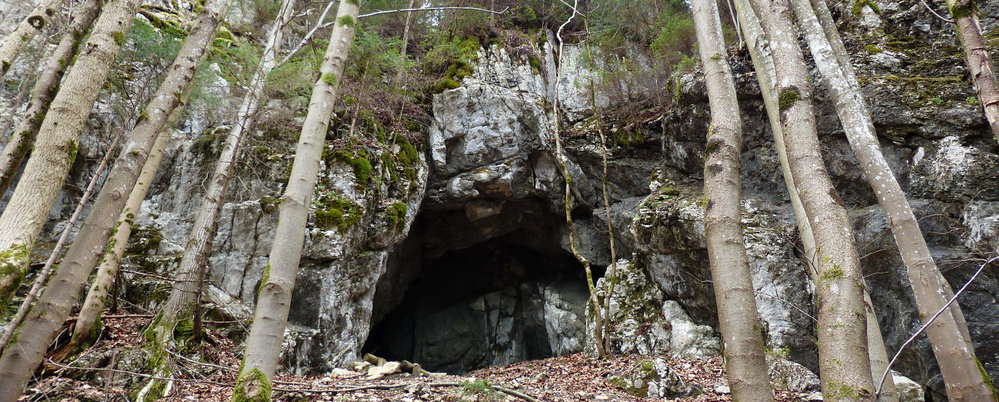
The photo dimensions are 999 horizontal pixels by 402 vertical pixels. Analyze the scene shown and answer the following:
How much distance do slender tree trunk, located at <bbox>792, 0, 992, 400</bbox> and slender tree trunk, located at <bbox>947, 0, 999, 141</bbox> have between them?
897 millimetres

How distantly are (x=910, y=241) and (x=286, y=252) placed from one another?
19.6 ft

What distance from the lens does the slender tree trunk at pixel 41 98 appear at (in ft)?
11.9

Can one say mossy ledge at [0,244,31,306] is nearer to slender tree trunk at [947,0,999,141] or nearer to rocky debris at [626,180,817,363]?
slender tree trunk at [947,0,999,141]

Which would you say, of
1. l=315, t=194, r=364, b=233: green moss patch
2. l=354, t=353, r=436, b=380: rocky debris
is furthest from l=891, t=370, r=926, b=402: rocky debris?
l=315, t=194, r=364, b=233: green moss patch

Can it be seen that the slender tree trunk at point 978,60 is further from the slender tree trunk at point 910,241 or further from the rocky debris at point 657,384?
the rocky debris at point 657,384

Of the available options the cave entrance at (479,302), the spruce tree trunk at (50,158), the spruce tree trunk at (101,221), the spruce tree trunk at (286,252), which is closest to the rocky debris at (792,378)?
the spruce tree trunk at (286,252)

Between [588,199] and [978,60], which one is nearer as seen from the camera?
[978,60]

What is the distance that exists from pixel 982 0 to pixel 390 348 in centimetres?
1735

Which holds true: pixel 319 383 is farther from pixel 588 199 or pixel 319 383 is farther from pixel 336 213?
pixel 588 199

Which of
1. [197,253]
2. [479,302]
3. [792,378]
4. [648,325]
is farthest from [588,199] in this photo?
[197,253]

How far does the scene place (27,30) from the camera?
18.6ft

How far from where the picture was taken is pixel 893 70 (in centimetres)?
870

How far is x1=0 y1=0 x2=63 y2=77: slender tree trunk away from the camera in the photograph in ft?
15.5

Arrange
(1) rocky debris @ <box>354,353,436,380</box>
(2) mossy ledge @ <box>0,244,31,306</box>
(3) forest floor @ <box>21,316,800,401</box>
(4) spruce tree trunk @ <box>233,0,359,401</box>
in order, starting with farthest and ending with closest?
(1) rocky debris @ <box>354,353,436,380</box>
(3) forest floor @ <box>21,316,800,401</box>
(2) mossy ledge @ <box>0,244,31,306</box>
(4) spruce tree trunk @ <box>233,0,359,401</box>
